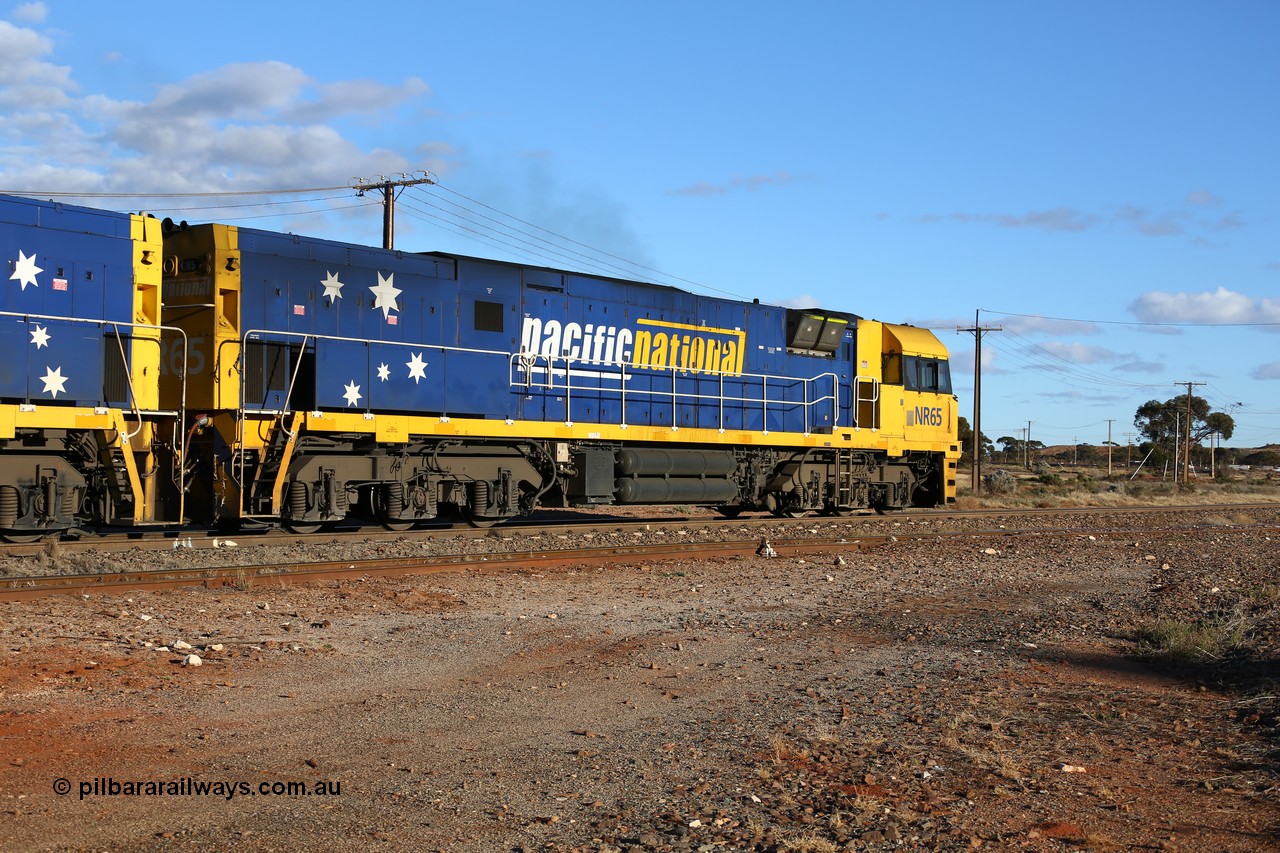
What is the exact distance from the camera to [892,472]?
24359 millimetres

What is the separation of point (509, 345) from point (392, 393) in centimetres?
250

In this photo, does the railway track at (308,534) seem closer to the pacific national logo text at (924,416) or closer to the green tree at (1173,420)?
the pacific national logo text at (924,416)

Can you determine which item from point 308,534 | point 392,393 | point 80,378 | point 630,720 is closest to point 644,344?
point 392,393

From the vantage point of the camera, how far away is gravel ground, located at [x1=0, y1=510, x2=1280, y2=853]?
486 centimetres

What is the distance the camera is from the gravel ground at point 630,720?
4.86 m

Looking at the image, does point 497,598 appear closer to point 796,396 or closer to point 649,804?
point 649,804

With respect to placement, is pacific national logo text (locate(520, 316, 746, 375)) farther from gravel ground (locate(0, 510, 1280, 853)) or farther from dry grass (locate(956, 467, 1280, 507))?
dry grass (locate(956, 467, 1280, 507))

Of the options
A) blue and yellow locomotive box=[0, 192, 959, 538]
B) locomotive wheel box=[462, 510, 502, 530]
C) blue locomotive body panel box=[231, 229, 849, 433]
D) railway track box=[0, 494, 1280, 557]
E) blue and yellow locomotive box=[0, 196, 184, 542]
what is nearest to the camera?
blue and yellow locomotive box=[0, 196, 184, 542]

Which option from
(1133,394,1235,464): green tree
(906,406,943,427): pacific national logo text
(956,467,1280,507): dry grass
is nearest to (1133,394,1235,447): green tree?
(1133,394,1235,464): green tree

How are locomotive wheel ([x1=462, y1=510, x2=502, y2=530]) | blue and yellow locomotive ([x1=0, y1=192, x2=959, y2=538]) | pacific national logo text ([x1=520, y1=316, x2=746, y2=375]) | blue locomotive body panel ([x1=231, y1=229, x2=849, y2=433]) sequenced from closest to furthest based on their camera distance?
1. blue and yellow locomotive ([x1=0, y1=192, x2=959, y2=538])
2. blue locomotive body panel ([x1=231, y1=229, x2=849, y2=433])
3. locomotive wheel ([x1=462, y1=510, x2=502, y2=530])
4. pacific national logo text ([x1=520, y1=316, x2=746, y2=375])

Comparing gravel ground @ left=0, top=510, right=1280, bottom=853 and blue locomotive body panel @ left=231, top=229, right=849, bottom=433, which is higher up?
blue locomotive body panel @ left=231, top=229, right=849, bottom=433

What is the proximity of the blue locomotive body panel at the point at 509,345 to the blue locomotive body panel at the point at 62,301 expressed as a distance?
1699mm

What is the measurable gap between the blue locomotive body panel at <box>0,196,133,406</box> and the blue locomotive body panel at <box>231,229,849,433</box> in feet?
5.57

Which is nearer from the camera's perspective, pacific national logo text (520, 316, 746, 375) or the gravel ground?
the gravel ground
